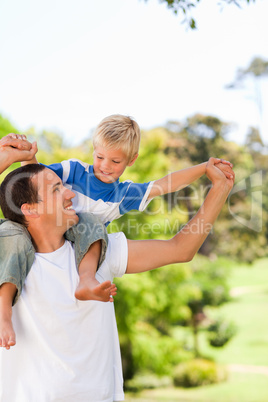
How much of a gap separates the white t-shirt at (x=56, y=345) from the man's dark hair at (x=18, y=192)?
0.17 meters

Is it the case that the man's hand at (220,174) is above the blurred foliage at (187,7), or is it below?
below

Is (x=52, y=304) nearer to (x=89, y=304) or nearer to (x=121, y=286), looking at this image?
(x=89, y=304)

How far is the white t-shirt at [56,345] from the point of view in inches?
65.2

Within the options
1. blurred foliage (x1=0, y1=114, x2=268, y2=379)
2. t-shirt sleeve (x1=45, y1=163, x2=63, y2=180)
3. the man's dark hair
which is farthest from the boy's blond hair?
blurred foliage (x1=0, y1=114, x2=268, y2=379)

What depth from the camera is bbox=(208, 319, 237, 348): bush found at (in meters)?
18.3

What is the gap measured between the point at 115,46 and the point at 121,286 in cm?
1718

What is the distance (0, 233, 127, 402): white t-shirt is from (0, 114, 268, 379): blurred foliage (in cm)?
780

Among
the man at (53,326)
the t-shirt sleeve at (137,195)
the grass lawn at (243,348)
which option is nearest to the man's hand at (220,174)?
the t-shirt sleeve at (137,195)

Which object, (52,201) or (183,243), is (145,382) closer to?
(183,243)

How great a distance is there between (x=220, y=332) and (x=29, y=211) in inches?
700

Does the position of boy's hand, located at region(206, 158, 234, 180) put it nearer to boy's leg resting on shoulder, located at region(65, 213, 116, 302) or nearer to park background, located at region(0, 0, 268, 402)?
boy's leg resting on shoulder, located at region(65, 213, 116, 302)

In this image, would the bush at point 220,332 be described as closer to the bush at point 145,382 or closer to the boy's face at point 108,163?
the bush at point 145,382

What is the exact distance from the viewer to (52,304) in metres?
1.69

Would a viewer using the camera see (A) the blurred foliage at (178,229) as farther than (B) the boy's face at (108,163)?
Yes
